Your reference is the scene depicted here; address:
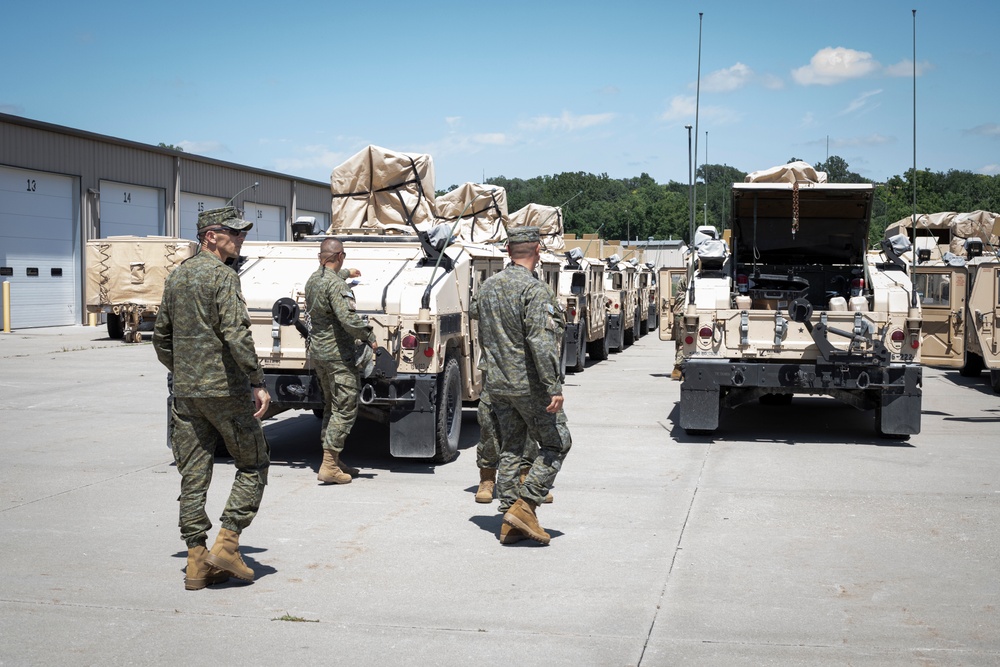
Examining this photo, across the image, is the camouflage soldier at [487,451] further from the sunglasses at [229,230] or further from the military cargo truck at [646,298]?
the military cargo truck at [646,298]

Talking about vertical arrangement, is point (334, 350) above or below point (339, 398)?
above

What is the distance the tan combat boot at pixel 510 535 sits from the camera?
6906mm

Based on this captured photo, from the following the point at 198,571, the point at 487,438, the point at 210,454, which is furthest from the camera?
the point at 487,438

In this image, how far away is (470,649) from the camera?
502 cm

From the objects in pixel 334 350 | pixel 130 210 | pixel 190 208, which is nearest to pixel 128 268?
pixel 130 210

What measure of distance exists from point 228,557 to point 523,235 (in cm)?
265

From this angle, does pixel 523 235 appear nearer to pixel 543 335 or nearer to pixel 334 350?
pixel 543 335

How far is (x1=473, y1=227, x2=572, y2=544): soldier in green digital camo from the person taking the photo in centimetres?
679

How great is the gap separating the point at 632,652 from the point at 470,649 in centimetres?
72

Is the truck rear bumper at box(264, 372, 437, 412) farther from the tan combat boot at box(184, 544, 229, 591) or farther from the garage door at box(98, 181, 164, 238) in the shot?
the garage door at box(98, 181, 164, 238)

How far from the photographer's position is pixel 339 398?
9.02 m

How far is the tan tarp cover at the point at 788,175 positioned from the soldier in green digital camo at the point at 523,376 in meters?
6.43

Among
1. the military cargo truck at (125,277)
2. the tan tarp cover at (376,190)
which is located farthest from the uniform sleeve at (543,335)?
the military cargo truck at (125,277)

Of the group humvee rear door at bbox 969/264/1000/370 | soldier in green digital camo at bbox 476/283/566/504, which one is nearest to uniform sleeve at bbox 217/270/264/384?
soldier in green digital camo at bbox 476/283/566/504
